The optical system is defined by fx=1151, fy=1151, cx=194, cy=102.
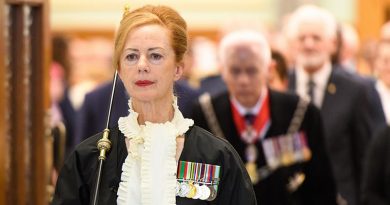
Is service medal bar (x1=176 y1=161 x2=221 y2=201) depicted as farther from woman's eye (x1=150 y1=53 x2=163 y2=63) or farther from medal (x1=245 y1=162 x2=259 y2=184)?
medal (x1=245 y1=162 x2=259 y2=184)

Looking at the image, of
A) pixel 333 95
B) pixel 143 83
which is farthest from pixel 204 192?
pixel 333 95

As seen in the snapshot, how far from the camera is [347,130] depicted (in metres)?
7.83

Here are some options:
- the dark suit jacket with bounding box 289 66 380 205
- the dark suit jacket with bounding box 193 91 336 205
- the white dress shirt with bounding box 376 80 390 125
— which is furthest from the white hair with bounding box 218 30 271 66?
the white dress shirt with bounding box 376 80 390 125

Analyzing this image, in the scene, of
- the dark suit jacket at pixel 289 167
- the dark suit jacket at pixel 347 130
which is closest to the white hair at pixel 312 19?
the dark suit jacket at pixel 347 130

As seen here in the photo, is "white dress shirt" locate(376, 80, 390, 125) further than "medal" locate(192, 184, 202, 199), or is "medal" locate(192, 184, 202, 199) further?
"white dress shirt" locate(376, 80, 390, 125)

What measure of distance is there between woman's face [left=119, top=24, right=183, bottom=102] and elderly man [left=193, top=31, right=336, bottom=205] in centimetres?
244

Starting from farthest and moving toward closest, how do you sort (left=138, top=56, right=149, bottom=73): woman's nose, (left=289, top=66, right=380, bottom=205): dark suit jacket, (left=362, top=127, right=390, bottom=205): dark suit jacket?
(left=289, top=66, right=380, bottom=205): dark suit jacket < (left=362, top=127, right=390, bottom=205): dark suit jacket < (left=138, top=56, right=149, bottom=73): woman's nose

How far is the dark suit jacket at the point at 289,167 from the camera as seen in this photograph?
6582 mm

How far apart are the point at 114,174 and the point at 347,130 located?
3.79m

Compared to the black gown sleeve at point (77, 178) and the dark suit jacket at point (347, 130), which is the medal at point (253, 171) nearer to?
the dark suit jacket at point (347, 130)

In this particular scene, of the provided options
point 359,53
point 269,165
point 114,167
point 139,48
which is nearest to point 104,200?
point 114,167

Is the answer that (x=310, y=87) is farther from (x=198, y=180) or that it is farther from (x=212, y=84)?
(x=198, y=180)

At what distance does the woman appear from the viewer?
13.9 ft

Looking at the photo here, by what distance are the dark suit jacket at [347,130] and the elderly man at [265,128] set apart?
0.93 meters
